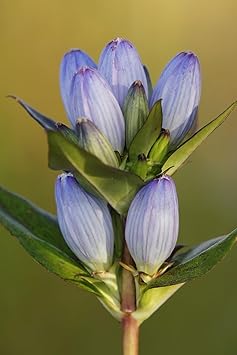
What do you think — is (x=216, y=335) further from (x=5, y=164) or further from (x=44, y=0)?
(x=44, y=0)

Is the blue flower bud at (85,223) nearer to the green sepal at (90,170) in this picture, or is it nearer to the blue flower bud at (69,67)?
the green sepal at (90,170)

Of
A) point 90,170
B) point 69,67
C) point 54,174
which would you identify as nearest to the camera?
point 90,170

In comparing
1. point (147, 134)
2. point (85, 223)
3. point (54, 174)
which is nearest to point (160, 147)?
point (147, 134)

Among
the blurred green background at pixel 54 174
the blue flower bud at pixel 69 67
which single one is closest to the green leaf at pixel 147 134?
the blue flower bud at pixel 69 67

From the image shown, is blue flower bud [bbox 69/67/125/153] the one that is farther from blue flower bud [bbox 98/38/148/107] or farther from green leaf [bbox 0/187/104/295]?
green leaf [bbox 0/187/104/295]

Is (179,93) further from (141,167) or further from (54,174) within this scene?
(54,174)

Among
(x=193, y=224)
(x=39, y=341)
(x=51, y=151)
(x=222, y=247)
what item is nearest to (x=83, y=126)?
(x=51, y=151)
